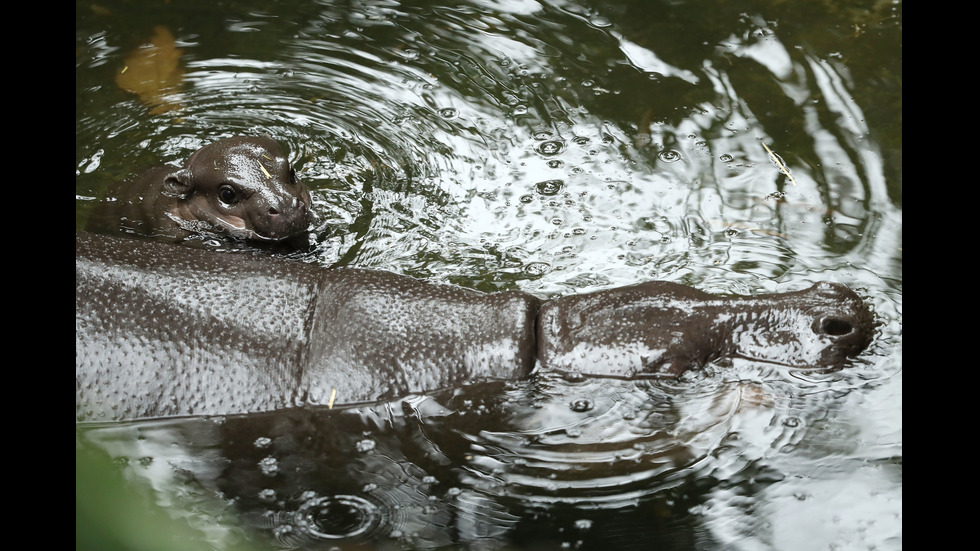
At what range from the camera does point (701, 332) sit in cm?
433

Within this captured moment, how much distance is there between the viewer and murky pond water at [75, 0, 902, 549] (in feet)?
13.3

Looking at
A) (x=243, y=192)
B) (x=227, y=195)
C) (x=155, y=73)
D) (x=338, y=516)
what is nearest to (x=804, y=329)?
(x=338, y=516)

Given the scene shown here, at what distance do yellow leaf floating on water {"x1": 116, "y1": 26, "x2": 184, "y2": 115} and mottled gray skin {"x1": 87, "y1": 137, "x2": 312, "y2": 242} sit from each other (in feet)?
4.06

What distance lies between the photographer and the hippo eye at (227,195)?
566 cm

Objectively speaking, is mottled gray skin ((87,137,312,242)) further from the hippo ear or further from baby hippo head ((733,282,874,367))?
baby hippo head ((733,282,874,367))

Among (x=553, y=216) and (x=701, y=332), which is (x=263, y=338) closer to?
(x=701, y=332)

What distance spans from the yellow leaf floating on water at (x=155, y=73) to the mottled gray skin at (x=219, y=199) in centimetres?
124

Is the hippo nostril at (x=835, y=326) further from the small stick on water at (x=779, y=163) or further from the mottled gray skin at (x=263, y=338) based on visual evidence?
the small stick on water at (x=779, y=163)

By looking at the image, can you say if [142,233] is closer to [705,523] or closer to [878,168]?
[705,523]

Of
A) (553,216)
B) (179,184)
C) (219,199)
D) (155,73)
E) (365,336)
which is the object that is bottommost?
(365,336)

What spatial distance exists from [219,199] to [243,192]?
0.21m

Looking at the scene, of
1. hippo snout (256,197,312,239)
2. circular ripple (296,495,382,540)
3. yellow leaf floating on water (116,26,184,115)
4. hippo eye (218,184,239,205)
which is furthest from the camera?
yellow leaf floating on water (116,26,184,115)

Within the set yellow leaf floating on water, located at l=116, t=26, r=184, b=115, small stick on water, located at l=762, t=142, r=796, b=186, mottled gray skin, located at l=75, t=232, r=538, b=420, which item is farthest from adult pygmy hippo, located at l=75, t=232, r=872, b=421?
yellow leaf floating on water, located at l=116, t=26, r=184, b=115

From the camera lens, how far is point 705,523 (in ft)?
13.0
